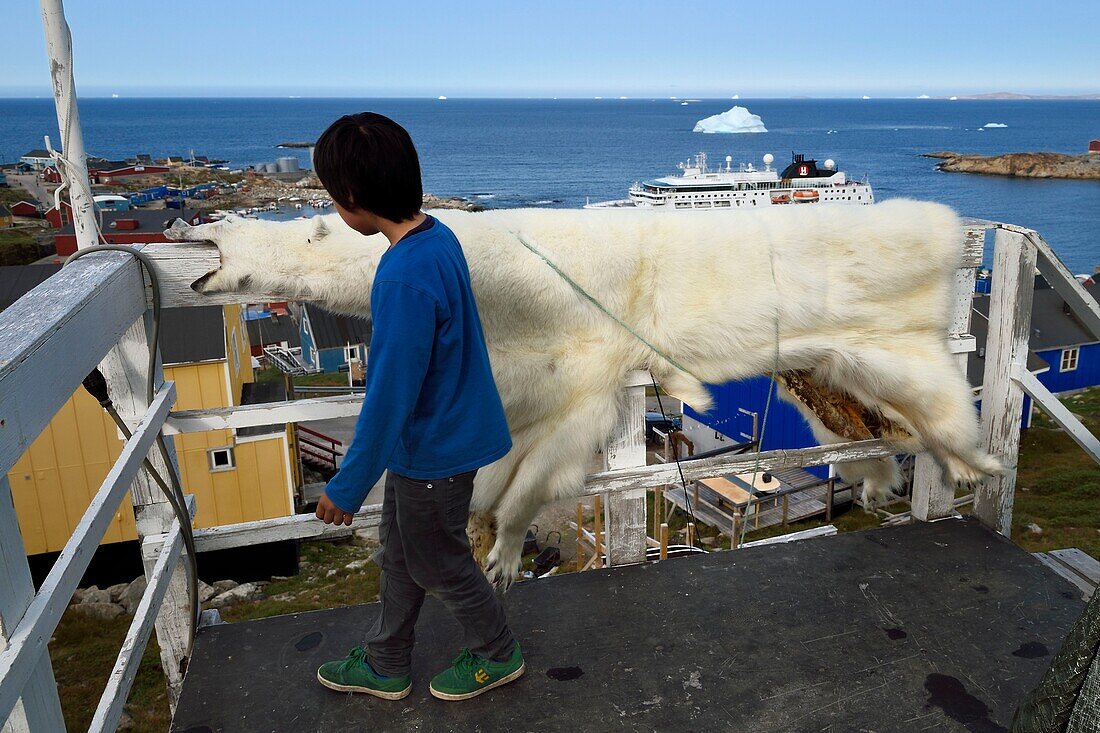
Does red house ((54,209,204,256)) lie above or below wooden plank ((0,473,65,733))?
below

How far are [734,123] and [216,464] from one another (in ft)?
435

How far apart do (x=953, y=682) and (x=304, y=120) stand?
171 m

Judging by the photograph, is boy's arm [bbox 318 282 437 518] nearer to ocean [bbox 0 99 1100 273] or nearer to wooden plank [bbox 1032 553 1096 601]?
wooden plank [bbox 1032 553 1096 601]

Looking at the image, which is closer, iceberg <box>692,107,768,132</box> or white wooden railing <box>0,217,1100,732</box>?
white wooden railing <box>0,217,1100,732</box>

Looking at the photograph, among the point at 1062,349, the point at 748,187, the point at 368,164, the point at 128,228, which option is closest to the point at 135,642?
the point at 368,164

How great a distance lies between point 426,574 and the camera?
2.01m

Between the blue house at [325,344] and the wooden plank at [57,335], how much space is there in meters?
20.1

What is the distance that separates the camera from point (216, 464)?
12.0 m

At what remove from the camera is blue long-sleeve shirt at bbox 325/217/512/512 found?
5.76ft

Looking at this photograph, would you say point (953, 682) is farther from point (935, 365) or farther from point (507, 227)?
point (507, 227)

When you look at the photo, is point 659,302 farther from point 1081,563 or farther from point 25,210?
point 25,210

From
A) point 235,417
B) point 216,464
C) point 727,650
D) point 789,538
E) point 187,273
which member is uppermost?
point 187,273

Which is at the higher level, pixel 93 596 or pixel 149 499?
pixel 149 499

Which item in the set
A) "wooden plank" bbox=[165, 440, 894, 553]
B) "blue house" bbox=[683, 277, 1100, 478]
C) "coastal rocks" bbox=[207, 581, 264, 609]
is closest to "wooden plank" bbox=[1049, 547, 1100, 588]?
"wooden plank" bbox=[165, 440, 894, 553]
